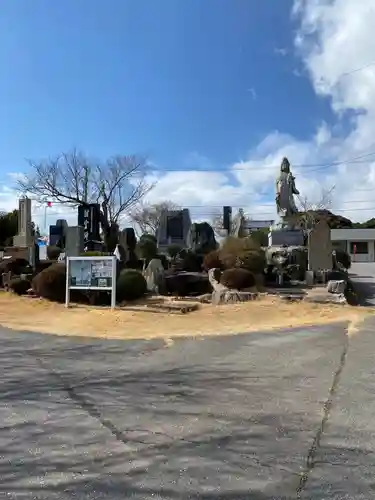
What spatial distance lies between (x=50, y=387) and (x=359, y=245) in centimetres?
5836

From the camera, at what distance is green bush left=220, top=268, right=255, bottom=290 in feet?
47.7

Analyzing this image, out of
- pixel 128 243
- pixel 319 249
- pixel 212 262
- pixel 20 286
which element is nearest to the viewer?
pixel 20 286

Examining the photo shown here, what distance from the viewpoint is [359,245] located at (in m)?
59.7

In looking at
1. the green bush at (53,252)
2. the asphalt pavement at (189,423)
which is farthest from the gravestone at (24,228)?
the asphalt pavement at (189,423)

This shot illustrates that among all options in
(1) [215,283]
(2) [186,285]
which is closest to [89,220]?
(2) [186,285]

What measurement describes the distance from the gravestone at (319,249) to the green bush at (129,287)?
21.6 feet

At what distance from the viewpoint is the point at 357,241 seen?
59281mm

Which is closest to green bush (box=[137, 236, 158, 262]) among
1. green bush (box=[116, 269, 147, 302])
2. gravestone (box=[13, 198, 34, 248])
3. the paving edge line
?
green bush (box=[116, 269, 147, 302])

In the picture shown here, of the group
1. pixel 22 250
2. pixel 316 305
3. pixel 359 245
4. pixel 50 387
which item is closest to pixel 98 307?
pixel 316 305

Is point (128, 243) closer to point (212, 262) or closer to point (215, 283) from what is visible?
point (212, 262)

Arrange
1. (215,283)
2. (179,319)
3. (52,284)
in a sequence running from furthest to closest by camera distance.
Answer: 1. (215,283)
2. (52,284)
3. (179,319)

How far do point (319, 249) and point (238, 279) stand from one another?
15.9ft

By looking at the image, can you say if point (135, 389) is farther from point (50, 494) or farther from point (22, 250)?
point (22, 250)

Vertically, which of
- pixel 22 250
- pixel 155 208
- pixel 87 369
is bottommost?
pixel 87 369
